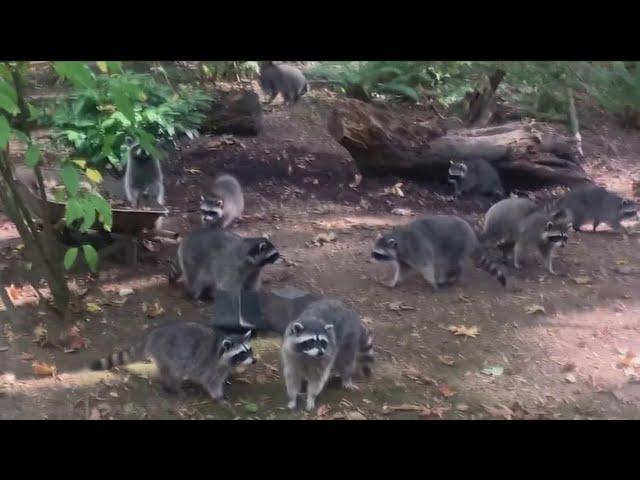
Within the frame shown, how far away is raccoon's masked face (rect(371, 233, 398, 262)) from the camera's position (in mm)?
5746

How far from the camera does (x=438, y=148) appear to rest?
7.58 m

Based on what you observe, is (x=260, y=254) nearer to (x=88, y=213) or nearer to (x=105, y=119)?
(x=88, y=213)

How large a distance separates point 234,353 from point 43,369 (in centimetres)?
118

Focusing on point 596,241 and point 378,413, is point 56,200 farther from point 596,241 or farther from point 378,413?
point 596,241

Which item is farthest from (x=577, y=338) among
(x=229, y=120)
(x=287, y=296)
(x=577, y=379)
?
(x=229, y=120)

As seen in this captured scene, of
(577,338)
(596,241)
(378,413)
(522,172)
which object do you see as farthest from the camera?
(522,172)

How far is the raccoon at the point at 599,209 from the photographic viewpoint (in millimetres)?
6871

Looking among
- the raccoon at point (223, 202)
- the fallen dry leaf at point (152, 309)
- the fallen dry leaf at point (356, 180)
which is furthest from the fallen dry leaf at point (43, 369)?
the fallen dry leaf at point (356, 180)

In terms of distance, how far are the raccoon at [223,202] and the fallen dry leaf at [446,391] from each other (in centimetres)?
269

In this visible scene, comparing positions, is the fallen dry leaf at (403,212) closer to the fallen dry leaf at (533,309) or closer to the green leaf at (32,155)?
the fallen dry leaf at (533,309)

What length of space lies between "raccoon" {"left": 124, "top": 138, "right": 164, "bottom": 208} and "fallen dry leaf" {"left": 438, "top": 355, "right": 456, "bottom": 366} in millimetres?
3318

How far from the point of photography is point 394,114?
7.74 metres

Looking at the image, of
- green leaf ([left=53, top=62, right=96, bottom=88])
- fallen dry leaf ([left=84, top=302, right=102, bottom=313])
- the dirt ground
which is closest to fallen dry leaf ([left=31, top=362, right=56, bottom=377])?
the dirt ground

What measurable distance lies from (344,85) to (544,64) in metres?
2.37
